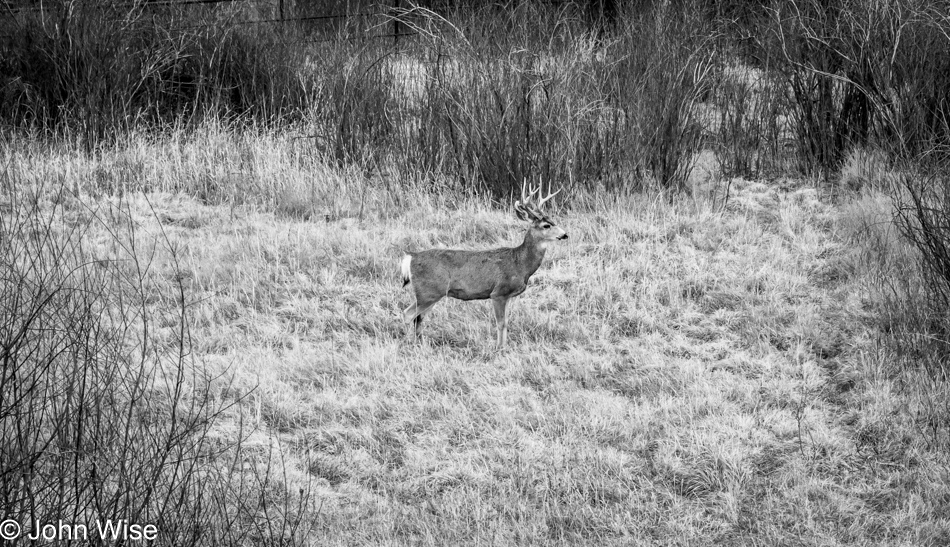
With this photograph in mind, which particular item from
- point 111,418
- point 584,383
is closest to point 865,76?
point 584,383

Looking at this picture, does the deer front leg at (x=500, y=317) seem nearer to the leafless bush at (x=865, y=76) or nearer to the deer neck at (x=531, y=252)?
the deer neck at (x=531, y=252)

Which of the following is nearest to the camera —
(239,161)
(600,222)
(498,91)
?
(600,222)

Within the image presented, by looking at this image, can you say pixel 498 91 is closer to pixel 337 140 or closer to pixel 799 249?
pixel 337 140

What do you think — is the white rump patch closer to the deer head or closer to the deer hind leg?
the deer hind leg

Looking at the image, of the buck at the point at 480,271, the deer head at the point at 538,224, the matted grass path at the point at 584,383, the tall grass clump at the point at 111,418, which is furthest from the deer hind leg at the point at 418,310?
the tall grass clump at the point at 111,418

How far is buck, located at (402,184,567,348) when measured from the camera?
19.1ft

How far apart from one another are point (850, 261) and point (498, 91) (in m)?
3.20

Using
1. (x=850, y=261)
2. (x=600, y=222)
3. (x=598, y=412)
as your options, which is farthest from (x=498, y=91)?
(x=598, y=412)

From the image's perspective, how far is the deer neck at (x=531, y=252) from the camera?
6.10 metres

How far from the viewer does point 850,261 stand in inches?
275

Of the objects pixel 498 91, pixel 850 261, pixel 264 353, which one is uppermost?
pixel 498 91

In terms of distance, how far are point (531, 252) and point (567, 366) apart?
2.54 feet

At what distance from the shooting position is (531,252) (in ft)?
20.1

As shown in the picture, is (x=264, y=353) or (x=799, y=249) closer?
(x=264, y=353)
